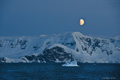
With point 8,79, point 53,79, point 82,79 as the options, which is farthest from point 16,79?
point 82,79

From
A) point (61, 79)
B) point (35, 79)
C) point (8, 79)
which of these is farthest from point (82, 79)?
point (8, 79)

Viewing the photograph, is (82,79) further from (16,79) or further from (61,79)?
(16,79)

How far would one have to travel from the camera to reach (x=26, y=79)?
306ft

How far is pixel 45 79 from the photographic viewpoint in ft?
313

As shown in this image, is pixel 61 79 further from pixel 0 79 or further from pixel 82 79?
pixel 0 79

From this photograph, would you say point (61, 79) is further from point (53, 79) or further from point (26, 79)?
point (26, 79)

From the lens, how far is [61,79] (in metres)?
97.1

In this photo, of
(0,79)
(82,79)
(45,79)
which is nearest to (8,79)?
(0,79)

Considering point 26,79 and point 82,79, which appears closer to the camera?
point 26,79

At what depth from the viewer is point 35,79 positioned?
312 ft

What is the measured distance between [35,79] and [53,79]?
5.45 meters

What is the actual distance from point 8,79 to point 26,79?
578cm

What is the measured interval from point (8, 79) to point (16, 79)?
280 centimetres

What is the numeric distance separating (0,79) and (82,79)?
24601 millimetres
